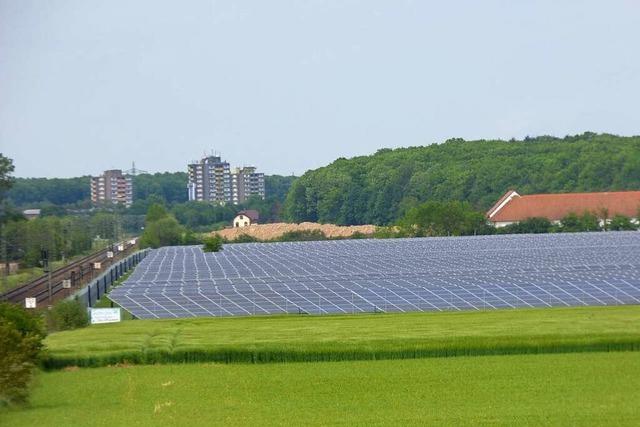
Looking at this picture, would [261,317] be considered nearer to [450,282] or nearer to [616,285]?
[450,282]

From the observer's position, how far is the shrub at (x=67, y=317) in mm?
42281

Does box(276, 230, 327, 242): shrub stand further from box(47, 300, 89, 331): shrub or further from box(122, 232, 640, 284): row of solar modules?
box(47, 300, 89, 331): shrub

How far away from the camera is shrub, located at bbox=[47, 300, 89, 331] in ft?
139

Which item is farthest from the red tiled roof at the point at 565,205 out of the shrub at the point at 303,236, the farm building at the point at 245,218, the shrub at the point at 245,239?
the farm building at the point at 245,218

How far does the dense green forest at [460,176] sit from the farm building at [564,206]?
14.0 m

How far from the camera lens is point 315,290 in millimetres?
48000

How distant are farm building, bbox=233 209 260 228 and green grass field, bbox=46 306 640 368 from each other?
12661 centimetres

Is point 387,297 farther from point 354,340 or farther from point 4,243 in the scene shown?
point 4,243

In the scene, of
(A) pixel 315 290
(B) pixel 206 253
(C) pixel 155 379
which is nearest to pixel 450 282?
(A) pixel 315 290

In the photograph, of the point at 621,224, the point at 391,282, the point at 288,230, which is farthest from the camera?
the point at 288,230

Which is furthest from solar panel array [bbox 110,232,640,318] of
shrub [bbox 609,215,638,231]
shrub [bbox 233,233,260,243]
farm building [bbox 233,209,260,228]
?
farm building [bbox 233,209,260,228]

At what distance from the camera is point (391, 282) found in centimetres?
4978

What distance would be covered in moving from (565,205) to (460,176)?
25.6m

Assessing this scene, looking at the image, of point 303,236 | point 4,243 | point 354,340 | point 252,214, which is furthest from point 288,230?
point 354,340
